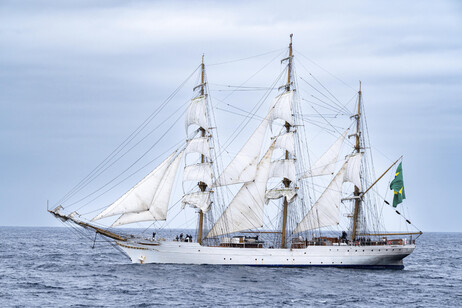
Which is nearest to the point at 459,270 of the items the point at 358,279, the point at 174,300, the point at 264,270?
the point at 358,279

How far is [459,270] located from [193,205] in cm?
3012

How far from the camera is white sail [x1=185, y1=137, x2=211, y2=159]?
6594cm

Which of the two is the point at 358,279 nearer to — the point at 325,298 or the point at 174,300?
the point at 325,298

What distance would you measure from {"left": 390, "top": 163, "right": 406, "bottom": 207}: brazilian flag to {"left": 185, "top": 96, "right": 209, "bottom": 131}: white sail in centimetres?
2126

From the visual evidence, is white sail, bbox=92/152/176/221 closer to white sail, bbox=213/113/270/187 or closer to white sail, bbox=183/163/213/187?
white sail, bbox=183/163/213/187

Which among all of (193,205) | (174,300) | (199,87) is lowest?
(174,300)

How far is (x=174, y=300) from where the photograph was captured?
153ft

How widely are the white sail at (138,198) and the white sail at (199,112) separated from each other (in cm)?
621

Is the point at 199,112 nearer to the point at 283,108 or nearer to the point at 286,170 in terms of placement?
the point at 283,108

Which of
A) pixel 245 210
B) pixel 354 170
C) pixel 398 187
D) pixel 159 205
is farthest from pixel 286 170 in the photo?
pixel 159 205

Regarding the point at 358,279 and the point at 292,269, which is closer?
the point at 358,279

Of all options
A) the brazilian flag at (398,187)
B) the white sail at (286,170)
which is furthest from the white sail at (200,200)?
the brazilian flag at (398,187)

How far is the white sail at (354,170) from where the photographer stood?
239ft

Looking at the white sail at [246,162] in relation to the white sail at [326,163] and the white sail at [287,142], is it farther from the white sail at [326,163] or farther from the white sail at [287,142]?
the white sail at [326,163]
